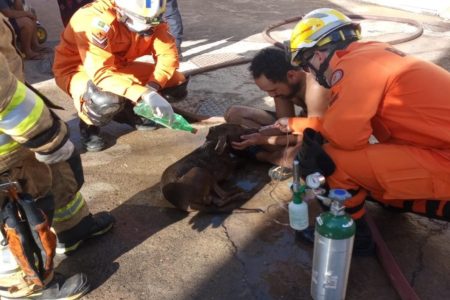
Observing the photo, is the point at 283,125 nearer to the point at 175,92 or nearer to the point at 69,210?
the point at 69,210

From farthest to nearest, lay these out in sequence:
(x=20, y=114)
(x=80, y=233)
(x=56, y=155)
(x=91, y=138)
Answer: (x=91, y=138) → (x=80, y=233) → (x=56, y=155) → (x=20, y=114)

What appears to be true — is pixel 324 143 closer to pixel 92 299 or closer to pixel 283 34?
pixel 92 299

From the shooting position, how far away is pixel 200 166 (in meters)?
3.26

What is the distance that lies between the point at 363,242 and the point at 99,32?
2.47m

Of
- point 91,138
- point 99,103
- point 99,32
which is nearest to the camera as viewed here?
point 99,32

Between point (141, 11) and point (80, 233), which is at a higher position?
point (141, 11)

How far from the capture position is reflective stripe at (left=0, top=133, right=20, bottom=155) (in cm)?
212

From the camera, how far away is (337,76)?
2.50m

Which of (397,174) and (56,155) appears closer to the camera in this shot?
(56,155)

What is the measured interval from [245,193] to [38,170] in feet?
4.87

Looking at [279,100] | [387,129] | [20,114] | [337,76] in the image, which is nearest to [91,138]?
[279,100]

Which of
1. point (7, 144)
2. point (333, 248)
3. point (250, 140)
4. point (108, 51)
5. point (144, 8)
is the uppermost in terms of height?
point (144, 8)

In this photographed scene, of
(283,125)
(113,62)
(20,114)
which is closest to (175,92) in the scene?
(113,62)

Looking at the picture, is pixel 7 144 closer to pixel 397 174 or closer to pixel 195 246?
pixel 195 246
